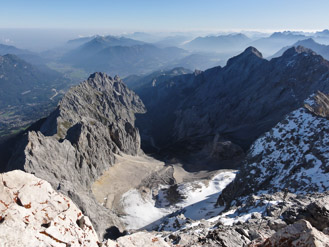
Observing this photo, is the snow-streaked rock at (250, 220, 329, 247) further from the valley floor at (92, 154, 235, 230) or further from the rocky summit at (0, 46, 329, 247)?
the valley floor at (92, 154, 235, 230)

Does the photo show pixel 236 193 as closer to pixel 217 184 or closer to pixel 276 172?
pixel 276 172

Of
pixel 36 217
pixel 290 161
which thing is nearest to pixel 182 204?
pixel 290 161

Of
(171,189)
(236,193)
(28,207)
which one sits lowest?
(171,189)

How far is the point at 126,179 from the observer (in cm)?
10288

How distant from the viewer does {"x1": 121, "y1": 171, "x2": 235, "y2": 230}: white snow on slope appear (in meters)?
74.1

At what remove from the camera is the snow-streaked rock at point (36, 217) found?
45.3ft

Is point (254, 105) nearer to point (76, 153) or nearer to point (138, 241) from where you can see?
point (76, 153)

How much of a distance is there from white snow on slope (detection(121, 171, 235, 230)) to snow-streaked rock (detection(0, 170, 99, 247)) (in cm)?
5462

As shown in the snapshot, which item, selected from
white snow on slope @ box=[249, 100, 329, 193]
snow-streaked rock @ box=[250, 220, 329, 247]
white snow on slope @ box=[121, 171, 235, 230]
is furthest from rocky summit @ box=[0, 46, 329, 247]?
white snow on slope @ box=[121, 171, 235, 230]

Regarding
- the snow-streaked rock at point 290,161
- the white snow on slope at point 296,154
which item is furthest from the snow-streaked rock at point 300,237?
the snow-streaked rock at point 290,161

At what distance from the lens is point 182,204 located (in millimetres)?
85188

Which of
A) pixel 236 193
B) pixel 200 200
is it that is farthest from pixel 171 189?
pixel 236 193

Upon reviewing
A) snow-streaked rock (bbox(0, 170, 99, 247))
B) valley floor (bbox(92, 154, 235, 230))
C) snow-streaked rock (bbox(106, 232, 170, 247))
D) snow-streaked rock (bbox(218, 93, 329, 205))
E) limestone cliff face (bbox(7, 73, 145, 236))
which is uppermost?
snow-streaked rock (bbox(0, 170, 99, 247))

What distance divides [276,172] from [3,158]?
120 m
